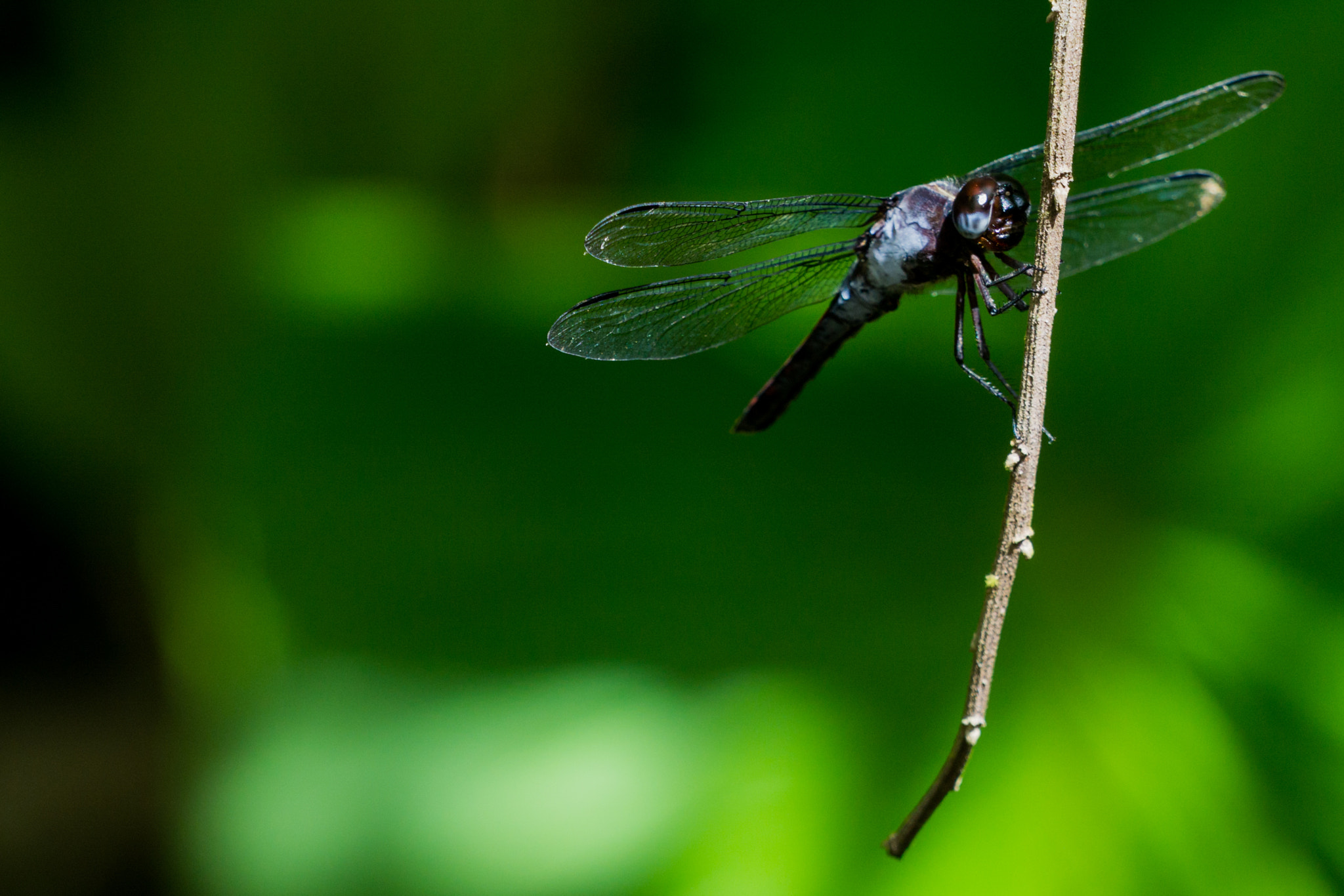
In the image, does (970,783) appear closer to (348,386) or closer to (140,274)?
(348,386)

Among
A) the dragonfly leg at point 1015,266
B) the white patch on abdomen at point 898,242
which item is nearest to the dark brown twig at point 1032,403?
the dragonfly leg at point 1015,266

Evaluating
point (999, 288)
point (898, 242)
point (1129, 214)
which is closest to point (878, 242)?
point (898, 242)

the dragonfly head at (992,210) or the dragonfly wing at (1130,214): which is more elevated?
the dragonfly head at (992,210)

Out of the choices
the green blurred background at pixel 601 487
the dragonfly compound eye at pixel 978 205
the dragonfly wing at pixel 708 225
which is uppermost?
the dragonfly compound eye at pixel 978 205

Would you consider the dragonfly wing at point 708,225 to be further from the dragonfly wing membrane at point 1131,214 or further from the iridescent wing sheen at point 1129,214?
the dragonfly wing membrane at point 1131,214

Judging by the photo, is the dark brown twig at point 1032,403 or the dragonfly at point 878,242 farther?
the dragonfly at point 878,242

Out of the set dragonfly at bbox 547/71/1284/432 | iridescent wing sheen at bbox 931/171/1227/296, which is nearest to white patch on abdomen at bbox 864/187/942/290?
dragonfly at bbox 547/71/1284/432

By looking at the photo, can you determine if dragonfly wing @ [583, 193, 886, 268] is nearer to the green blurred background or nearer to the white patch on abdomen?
the white patch on abdomen
